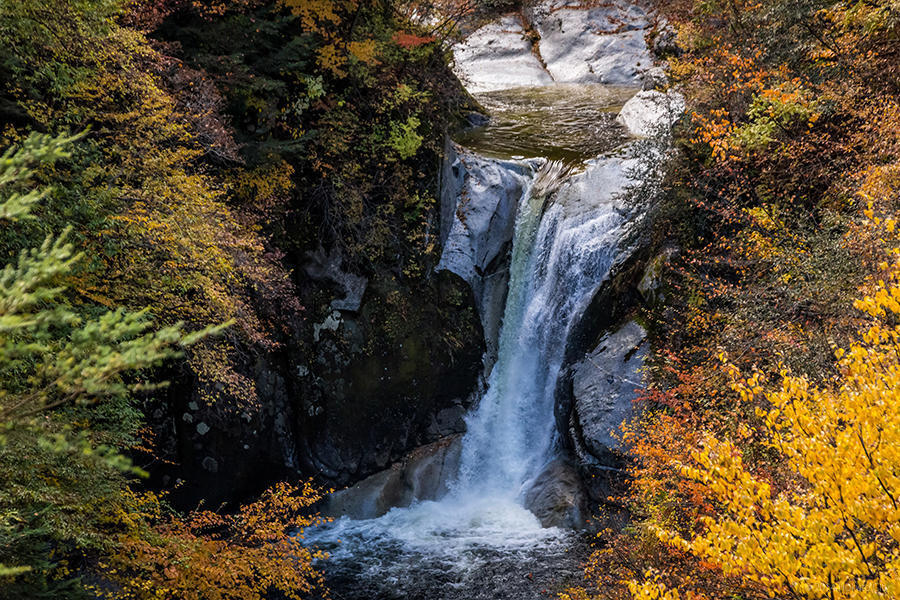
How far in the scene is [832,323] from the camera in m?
7.33

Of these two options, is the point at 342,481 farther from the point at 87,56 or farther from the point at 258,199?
the point at 87,56

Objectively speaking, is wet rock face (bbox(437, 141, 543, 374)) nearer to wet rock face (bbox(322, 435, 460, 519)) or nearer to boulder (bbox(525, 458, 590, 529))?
wet rock face (bbox(322, 435, 460, 519))

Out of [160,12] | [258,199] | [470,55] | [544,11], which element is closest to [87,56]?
[160,12]

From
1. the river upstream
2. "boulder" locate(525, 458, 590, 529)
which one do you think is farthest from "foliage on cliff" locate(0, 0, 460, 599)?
"boulder" locate(525, 458, 590, 529)

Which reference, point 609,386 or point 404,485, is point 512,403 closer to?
point 609,386

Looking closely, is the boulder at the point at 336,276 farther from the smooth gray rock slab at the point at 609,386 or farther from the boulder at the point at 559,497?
the boulder at the point at 559,497

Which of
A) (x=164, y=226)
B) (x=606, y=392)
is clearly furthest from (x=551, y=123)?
(x=164, y=226)

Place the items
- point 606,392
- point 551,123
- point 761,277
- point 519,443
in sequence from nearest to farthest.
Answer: point 761,277 → point 606,392 → point 519,443 → point 551,123

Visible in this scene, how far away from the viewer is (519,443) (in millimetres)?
11953

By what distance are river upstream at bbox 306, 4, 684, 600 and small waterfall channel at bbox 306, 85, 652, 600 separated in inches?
1.1

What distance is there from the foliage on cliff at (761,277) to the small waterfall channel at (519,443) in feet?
5.15

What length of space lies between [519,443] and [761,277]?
6011mm

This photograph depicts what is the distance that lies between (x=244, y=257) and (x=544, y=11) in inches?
1054

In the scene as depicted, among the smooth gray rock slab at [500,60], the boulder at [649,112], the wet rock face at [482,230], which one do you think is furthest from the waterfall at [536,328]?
the smooth gray rock slab at [500,60]
